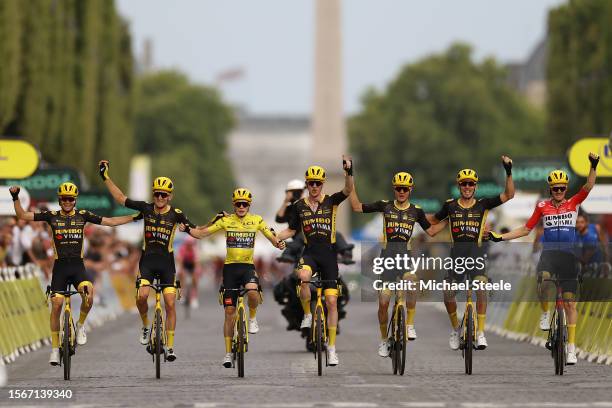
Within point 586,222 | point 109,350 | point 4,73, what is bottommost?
point 109,350

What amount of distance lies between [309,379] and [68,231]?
2.80m

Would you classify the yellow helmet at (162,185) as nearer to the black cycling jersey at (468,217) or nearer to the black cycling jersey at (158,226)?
the black cycling jersey at (158,226)

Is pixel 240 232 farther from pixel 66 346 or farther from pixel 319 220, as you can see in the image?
pixel 66 346

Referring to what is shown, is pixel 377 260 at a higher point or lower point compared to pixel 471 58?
lower

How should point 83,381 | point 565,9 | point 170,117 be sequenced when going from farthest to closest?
point 170,117
point 565,9
point 83,381

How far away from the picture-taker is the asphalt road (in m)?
15.0

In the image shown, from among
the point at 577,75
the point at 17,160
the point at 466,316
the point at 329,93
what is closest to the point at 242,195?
the point at 466,316

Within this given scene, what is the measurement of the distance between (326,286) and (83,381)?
251cm

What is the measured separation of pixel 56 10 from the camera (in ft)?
162

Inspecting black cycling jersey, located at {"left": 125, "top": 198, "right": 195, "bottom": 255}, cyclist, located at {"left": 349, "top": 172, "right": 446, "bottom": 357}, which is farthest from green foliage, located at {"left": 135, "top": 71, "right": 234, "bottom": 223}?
black cycling jersey, located at {"left": 125, "top": 198, "right": 195, "bottom": 255}

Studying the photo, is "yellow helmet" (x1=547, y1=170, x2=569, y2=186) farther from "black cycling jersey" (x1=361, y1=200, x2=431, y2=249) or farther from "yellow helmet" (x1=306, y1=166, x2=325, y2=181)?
"yellow helmet" (x1=306, y1=166, x2=325, y2=181)

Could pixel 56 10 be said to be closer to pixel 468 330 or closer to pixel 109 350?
pixel 109 350

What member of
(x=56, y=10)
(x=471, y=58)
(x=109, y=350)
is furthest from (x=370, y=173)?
(x=109, y=350)

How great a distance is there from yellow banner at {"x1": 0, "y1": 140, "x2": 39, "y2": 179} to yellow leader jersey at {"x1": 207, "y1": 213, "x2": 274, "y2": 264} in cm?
877
